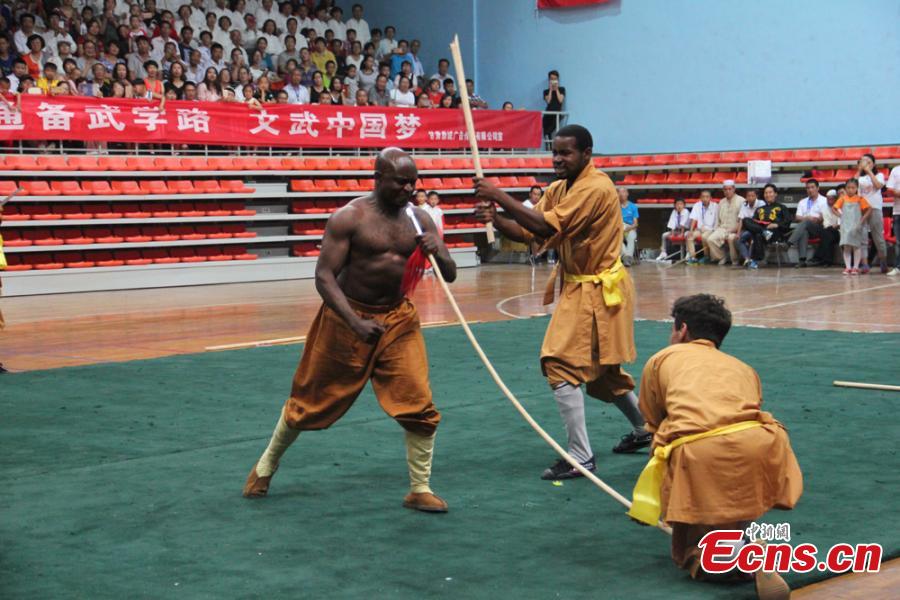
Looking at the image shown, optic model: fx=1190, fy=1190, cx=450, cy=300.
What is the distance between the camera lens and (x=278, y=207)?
2091 centimetres

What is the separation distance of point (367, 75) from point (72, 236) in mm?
7460

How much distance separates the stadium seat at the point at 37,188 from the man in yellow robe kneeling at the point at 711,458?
15.3 m

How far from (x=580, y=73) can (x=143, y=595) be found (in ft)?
72.1

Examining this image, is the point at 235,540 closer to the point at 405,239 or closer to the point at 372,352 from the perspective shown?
the point at 372,352

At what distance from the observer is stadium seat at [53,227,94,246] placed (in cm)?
1803

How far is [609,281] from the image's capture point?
5.95 metres

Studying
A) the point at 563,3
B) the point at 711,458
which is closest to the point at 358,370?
the point at 711,458

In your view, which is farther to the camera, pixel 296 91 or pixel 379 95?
pixel 379 95

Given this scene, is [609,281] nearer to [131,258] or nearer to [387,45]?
[131,258]

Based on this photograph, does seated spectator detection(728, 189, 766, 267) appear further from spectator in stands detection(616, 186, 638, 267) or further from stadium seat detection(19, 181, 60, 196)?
stadium seat detection(19, 181, 60, 196)

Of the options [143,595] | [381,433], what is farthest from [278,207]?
[143,595]

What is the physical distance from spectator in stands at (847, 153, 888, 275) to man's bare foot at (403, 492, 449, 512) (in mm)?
14659

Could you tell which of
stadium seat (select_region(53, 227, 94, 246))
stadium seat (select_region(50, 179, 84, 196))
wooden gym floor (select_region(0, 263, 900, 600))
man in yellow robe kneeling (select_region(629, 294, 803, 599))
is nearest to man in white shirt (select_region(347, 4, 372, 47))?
wooden gym floor (select_region(0, 263, 900, 600))

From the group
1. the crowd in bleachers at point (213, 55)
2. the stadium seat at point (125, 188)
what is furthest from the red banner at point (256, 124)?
the stadium seat at point (125, 188)
